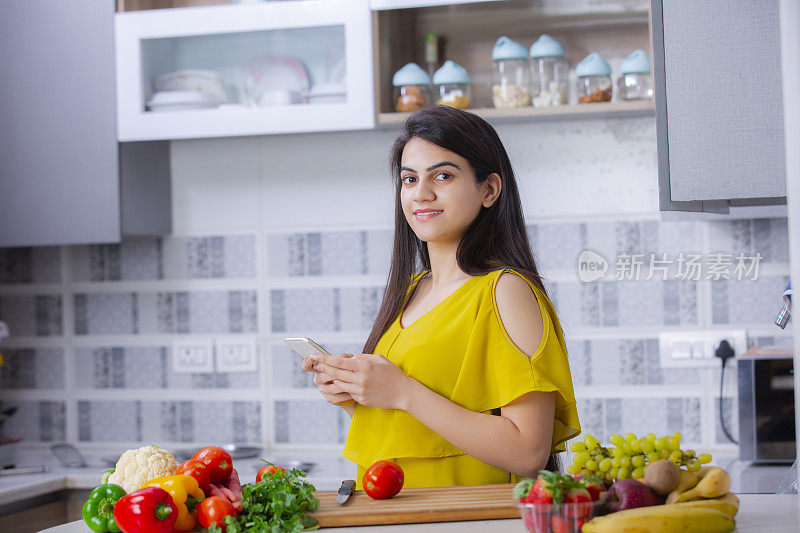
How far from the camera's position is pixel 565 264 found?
2.52 metres

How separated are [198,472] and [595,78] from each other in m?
1.56

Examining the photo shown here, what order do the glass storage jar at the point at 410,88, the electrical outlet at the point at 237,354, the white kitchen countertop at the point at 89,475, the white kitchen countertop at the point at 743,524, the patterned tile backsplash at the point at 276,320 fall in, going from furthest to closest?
the electrical outlet at the point at 237,354
the patterned tile backsplash at the point at 276,320
the glass storage jar at the point at 410,88
the white kitchen countertop at the point at 89,475
the white kitchen countertop at the point at 743,524

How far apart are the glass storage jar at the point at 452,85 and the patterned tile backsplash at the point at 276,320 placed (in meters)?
0.45

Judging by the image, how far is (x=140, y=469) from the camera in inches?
50.4

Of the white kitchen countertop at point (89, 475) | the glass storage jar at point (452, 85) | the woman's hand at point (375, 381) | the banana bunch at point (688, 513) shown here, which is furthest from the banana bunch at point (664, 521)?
the glass storage jar at point (452, 85)

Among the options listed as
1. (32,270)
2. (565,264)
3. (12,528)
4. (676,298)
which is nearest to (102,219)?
(32,270)

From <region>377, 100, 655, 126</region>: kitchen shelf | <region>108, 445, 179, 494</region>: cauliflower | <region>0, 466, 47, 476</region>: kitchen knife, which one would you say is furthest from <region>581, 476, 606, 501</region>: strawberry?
<region>0, 466, 47, 476</region>: kitchen knife

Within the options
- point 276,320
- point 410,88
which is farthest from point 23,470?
point 410,88

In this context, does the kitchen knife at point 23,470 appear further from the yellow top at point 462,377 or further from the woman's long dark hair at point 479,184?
the woman's long dark hair at point 479,184

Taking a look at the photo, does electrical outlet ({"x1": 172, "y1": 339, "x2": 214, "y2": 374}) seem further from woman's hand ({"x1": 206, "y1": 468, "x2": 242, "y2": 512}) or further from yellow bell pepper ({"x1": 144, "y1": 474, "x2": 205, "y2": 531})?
yellow bell pepper ({"x1": 144, "y1": 474, "x2": 205, "y2": 531})

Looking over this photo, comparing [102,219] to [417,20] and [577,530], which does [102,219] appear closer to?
[417,20]

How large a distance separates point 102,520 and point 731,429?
1.81 meters

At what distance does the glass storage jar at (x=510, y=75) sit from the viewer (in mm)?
2334

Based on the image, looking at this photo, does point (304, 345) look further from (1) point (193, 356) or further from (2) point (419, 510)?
(1) point (193, 356)
